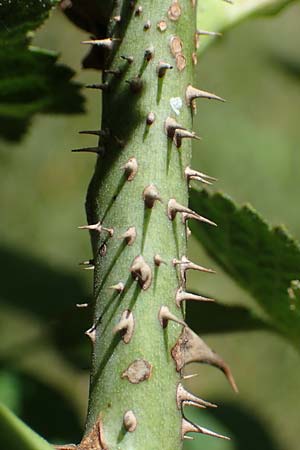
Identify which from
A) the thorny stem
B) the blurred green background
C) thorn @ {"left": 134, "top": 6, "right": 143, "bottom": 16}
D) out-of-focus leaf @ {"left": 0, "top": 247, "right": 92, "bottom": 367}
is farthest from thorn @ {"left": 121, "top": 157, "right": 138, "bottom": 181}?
the blurred green background

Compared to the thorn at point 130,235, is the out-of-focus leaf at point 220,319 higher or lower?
lower

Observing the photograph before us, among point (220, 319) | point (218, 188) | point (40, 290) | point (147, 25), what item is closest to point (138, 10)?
point (147, 25)

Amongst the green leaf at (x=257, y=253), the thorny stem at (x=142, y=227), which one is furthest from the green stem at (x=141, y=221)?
the green leaf at (x=257, y=253)

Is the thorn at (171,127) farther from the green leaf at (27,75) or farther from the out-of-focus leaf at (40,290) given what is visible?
the out-of-focus leaf at (40,290)

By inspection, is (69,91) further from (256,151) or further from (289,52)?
(289,52)

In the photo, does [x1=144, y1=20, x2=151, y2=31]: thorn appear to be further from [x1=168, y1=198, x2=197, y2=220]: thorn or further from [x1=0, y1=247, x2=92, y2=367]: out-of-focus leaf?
[x1=0, y1=247, x2=92, y2=367]: out-of-focus leaf

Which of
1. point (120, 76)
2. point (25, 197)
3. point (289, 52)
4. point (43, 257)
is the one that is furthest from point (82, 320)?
point (289, 52)
